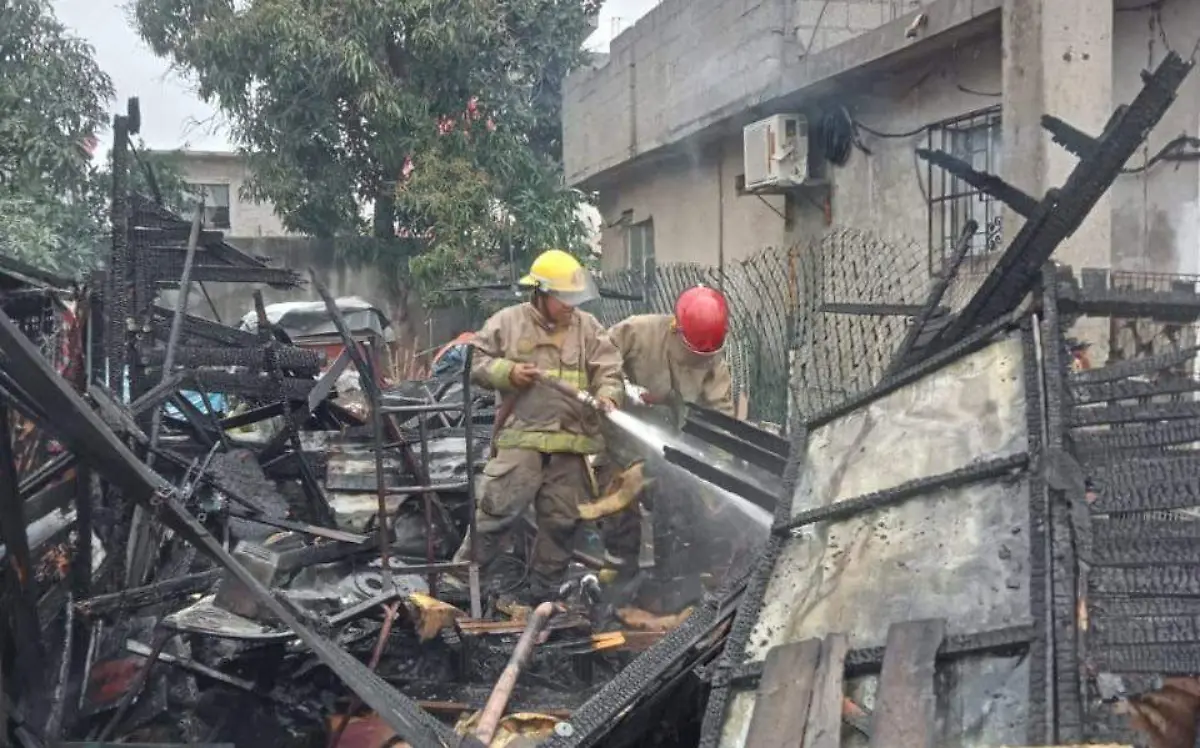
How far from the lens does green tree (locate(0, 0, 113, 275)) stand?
1303 centimetres

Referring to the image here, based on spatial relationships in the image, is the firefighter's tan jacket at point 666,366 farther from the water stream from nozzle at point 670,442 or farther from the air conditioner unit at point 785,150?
the air conditioner unit at point 785,150

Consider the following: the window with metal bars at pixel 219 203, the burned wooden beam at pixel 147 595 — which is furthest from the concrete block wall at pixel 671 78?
the window with metal bars at pixel 219 203

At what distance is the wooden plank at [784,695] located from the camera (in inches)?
87.2

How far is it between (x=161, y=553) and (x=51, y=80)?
10.3 meters

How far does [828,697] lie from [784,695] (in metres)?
0.13

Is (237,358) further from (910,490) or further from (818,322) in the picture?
(910,490)

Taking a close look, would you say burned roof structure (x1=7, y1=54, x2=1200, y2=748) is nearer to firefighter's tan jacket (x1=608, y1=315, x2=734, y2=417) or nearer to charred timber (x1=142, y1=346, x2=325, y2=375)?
charred timber (x1=142, y1=346, x2=325, y2=375)

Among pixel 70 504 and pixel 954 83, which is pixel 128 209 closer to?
pixel 70 504

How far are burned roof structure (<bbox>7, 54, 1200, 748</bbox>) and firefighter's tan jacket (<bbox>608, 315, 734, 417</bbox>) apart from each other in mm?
538

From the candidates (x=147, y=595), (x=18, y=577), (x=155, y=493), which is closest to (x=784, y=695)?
(x=155, y=493)

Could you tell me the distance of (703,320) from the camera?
6184 millimetres

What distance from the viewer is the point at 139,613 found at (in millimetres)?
4875

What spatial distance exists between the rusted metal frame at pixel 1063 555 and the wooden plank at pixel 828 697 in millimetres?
441

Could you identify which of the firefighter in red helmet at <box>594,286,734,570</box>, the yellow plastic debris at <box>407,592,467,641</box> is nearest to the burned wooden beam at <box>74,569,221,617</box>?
the yellow plastic debris at <box>407,592,467,641</box>
